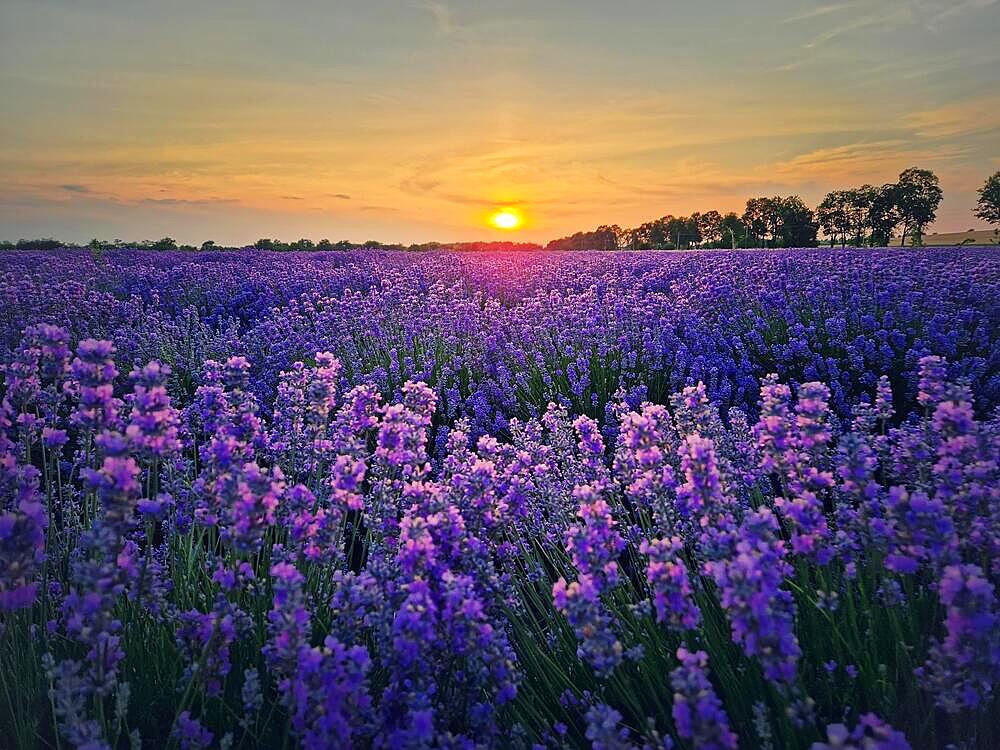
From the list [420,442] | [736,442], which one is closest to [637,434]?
[420,442]

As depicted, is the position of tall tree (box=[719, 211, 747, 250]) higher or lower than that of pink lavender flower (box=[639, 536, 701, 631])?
higher

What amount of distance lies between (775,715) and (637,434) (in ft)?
2.23

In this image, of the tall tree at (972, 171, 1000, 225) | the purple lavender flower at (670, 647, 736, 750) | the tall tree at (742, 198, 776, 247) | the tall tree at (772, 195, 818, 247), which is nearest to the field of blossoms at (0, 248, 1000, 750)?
the purple lavender flower at (670, 647, 736, 750)

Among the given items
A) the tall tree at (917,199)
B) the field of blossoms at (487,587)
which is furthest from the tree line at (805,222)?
the field of blossoms at (487,587)

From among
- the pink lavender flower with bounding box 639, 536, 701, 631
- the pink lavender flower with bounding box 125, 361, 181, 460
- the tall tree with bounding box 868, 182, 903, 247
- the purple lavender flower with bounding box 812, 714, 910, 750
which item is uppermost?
the tall tree with bounding box 868, 182, 903, 247

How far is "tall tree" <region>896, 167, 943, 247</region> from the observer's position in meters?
23.7

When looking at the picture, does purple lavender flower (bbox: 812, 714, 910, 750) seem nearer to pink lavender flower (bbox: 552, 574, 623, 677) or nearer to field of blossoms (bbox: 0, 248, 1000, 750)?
field of blossoms (bbox: 0, 248, 1000, 750)

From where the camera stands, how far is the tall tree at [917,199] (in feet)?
77.7

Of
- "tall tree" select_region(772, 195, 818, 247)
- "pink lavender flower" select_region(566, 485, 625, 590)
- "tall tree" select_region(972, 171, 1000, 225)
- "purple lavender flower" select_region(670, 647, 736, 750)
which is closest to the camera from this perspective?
"purple lavender flower" select_region(670, 647, 736, 750)

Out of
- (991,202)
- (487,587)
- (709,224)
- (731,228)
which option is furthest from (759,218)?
(487,587)

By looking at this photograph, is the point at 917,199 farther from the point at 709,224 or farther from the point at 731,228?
the point at 709,224

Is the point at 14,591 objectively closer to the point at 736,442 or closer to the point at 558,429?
the point at 558,429

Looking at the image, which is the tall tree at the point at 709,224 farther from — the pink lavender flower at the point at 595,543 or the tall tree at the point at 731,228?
the pink lavender flower at the point at 595,543

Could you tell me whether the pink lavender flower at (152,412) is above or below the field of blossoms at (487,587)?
above
